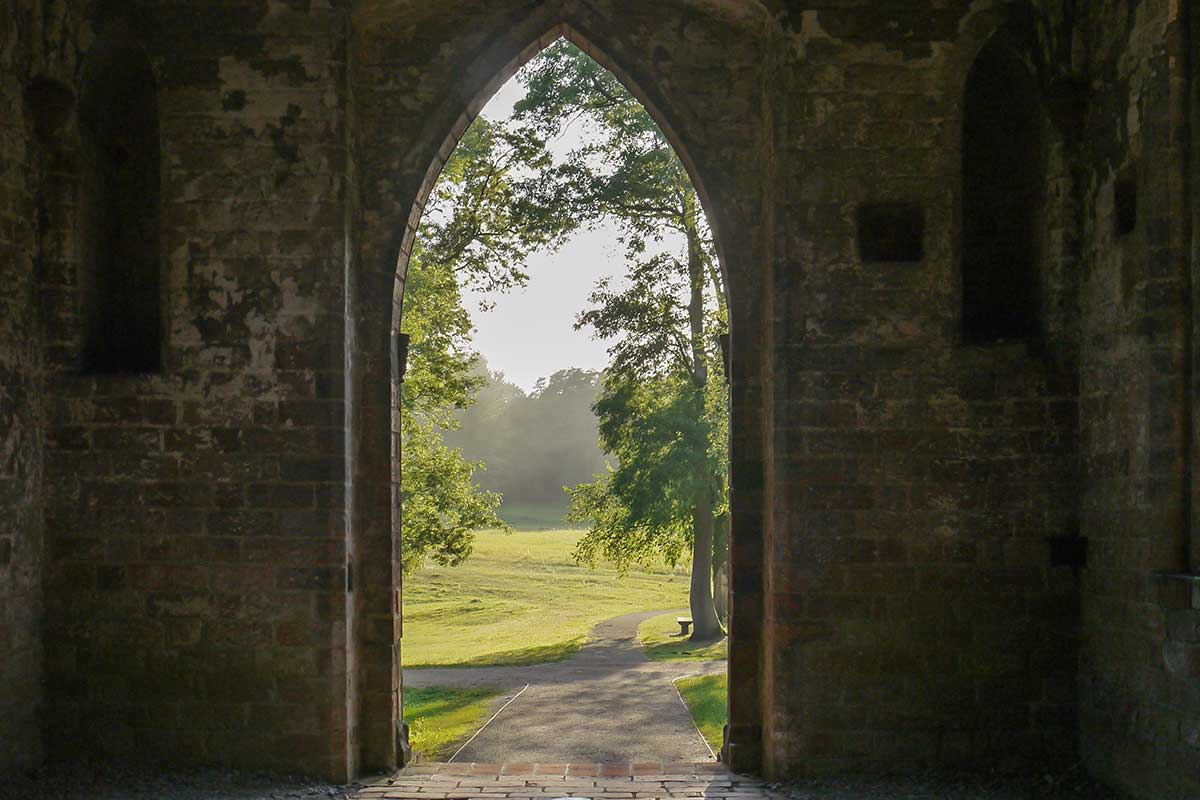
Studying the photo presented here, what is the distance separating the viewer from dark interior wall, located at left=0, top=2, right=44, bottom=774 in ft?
20.6

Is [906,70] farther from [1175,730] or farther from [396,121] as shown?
[1175,730]

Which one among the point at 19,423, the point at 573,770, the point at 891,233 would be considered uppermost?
the point at 891,233

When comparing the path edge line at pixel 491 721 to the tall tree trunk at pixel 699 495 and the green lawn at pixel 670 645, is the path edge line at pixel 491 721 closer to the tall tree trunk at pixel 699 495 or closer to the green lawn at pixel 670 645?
the green lawn at pixel 670 645

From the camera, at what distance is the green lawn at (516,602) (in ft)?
61.4

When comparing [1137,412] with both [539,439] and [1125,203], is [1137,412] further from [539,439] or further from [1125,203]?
[539,439]

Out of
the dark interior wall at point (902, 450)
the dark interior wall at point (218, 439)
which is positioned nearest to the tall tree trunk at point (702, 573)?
the dark interior wall at point (902, 450)

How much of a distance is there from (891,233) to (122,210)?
5.07m

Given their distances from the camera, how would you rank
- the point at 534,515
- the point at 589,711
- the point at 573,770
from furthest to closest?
the point at 534,515, the point at 589,711, the point at 573,770

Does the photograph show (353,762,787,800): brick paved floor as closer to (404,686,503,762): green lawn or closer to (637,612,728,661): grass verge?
(404,686,503,762): green lawn

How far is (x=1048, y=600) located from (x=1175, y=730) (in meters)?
1.25

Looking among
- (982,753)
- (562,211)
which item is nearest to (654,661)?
(562,211)

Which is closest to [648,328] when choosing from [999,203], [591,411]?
[591,411]

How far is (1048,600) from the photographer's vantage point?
6.57m

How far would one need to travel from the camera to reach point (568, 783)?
662 cm
